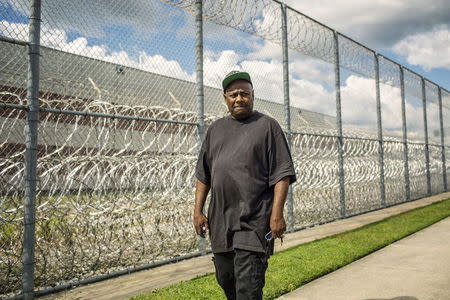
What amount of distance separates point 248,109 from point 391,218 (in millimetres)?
7944

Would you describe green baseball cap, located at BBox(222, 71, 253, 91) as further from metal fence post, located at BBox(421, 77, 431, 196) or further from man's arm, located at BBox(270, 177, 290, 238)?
metal fence post, located at BBox(421, 77, 431, 196)

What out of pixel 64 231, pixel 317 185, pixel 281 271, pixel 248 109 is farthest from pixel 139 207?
pixel 317 185

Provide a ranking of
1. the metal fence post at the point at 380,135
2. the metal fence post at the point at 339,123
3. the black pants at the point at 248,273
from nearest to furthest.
→ the black pants at the point at 248,273
the metal fence post at the point at 339,123
the metal fence post at the point at 380,135

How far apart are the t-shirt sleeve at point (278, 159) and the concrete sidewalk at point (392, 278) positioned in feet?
6.06

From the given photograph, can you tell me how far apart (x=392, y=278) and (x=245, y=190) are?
277 cm

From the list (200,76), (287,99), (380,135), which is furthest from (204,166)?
(380,135)

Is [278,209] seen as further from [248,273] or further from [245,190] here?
[248,273]

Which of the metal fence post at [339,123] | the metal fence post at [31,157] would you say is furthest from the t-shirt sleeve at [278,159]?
the metal fence post at [339,123]

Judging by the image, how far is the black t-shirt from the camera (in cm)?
265

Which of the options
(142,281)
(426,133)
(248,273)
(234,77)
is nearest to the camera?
(248,273)

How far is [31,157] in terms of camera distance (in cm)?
414

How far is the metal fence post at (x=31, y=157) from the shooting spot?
13.3 ft

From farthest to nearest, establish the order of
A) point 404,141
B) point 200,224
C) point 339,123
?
1. point 404,141
2. point 339,123
3. point 200,224

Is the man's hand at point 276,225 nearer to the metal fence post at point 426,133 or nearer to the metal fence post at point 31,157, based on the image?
the metal fence post at point 31,157
